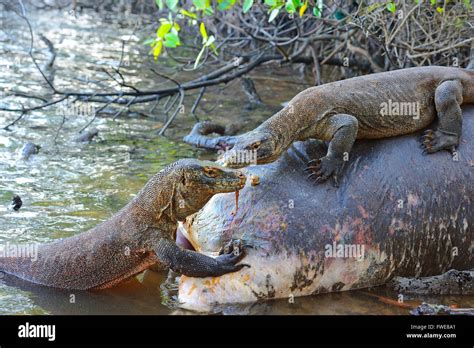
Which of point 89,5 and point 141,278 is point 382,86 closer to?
point 141,278

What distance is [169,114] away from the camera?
38.3ft

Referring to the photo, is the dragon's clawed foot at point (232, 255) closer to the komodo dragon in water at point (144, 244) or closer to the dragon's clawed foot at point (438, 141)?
the komodo dragon in water at point (144, 244)

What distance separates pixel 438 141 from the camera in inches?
247

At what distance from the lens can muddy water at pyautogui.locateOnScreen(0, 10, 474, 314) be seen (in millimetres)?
5770

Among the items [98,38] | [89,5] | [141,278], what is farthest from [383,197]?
[89,5]

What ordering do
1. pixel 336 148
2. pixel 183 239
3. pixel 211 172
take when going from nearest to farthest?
pixel 211 172 → pixel 336 148 → pixel 183 239

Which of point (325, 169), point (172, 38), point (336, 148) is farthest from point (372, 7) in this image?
point (325, 169)

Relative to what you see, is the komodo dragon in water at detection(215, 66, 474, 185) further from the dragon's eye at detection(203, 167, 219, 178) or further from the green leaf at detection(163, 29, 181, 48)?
the green leaf at detection(163, 29, 181, 48)

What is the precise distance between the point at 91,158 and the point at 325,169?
3.99m

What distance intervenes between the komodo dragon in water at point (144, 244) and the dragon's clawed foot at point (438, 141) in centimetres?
153

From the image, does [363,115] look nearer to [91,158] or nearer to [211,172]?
[211,172]

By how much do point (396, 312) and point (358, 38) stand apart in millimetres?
6852

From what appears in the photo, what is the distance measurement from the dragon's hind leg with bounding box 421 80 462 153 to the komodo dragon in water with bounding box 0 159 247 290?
158cm

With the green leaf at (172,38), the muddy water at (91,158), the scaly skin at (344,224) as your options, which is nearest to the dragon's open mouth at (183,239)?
the scaly skin at (344,224)
